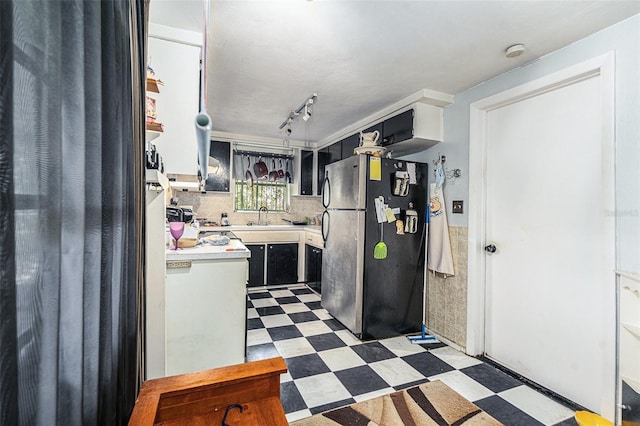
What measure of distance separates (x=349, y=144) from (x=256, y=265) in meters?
2.21

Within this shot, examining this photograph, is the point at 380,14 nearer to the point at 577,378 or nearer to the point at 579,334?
the point at 579,334

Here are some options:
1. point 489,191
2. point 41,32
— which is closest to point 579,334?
point 489,191

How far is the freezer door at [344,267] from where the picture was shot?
273cm

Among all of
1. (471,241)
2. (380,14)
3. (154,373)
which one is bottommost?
(154,373)

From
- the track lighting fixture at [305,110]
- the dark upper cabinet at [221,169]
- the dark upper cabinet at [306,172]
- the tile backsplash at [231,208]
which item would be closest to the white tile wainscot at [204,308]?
the track lighting fixture at [305,110]

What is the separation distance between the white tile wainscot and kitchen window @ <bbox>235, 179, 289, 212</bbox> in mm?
2757

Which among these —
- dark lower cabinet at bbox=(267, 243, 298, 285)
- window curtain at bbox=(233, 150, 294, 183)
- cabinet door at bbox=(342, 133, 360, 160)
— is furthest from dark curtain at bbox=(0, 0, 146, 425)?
window curtain at bbox=(233, 150, 294, 183)

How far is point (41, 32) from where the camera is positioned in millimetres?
484

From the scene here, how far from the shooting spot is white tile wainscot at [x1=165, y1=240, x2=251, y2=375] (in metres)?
1.92

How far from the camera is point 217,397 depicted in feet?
2.86

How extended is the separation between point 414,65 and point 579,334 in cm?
218

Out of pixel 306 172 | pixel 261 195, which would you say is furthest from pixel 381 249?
pixel 261 195

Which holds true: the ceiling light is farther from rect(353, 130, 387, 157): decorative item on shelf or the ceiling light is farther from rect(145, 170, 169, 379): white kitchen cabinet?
rect(145, 170, 169, 379): white kitchen cabinet

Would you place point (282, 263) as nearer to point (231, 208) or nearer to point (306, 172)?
point (231, 208)
